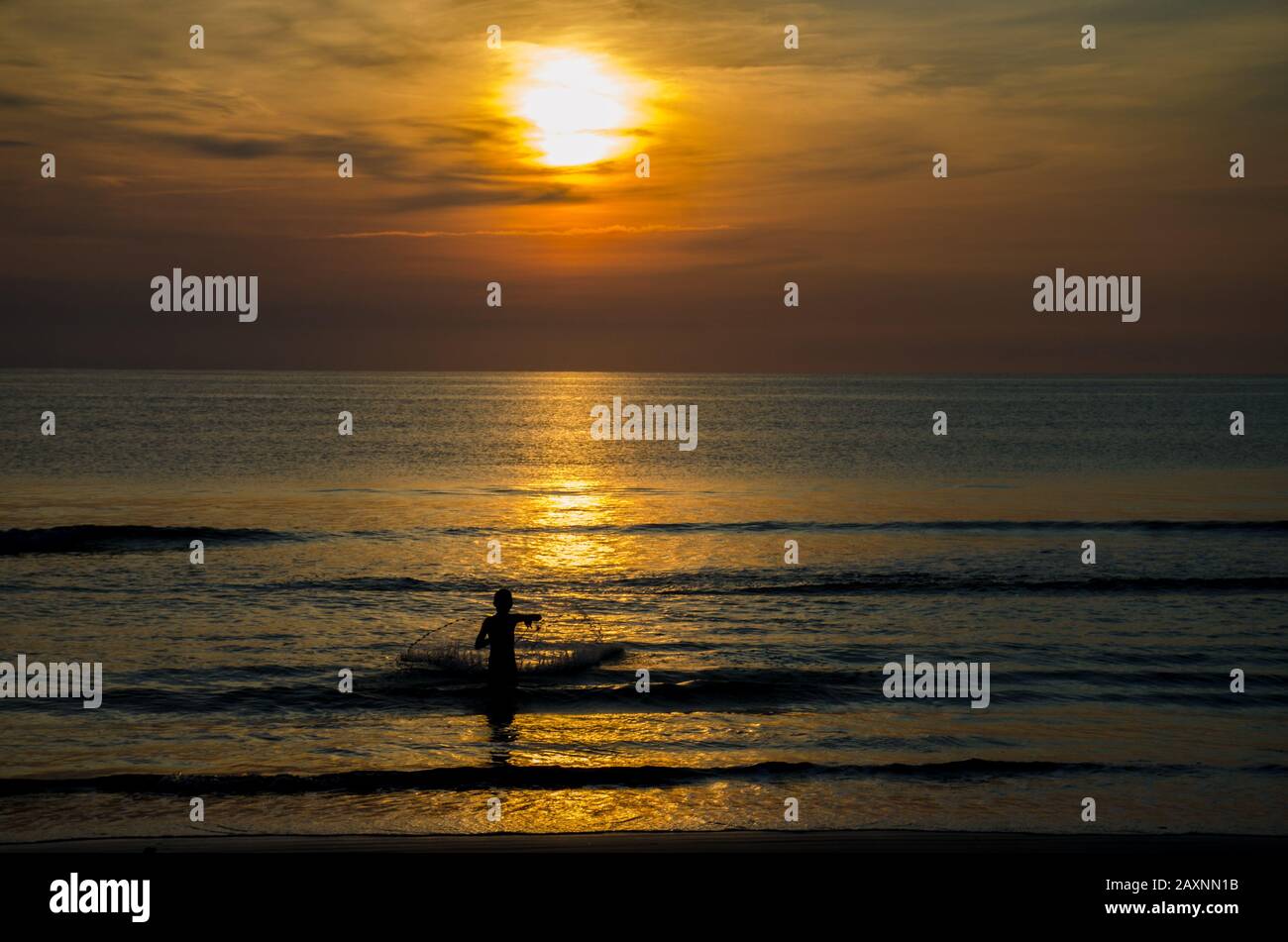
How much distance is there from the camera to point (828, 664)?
65.1ft

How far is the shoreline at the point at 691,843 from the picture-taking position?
10438mm

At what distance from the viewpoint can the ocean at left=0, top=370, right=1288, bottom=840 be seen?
1232cm

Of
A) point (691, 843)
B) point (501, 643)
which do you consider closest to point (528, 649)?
point (501, 643)

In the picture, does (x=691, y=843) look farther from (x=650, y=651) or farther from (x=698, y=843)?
(x=650, y=651)

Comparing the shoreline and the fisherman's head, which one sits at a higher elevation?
the fisherman's head

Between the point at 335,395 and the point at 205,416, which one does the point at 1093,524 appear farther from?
the point at 335,395

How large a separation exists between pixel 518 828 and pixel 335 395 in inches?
7422

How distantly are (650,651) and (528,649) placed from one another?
244cm

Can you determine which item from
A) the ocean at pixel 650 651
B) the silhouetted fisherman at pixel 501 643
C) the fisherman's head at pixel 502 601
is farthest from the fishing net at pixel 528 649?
the fisherman's head at pixel 502 601

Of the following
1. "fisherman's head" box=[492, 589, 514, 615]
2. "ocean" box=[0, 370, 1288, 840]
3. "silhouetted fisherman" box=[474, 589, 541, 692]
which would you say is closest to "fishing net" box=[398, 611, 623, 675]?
"ocean" box=[0, 370, 1288, 840]

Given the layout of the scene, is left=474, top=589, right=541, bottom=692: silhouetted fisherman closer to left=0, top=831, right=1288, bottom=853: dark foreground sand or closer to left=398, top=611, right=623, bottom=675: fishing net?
left=398, top=611, right=623, bottom=675: fishing net

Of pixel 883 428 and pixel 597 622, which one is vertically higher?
pixel 883 428

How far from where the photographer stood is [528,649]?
21.0 meters
